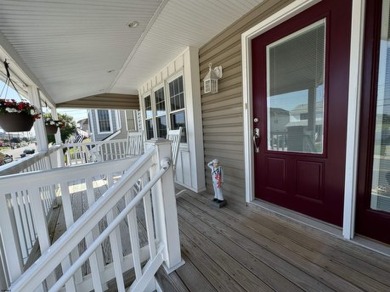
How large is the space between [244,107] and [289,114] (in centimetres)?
54

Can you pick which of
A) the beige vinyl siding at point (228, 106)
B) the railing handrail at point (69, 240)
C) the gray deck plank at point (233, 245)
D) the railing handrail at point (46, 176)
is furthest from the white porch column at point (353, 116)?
the railing handrail at point (46, 176)

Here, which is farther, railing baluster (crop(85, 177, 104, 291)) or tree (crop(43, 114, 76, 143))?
tree (crop(43, 114, 76, 143))

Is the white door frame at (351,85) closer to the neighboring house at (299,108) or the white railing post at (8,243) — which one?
the neighboring house at (299,108)

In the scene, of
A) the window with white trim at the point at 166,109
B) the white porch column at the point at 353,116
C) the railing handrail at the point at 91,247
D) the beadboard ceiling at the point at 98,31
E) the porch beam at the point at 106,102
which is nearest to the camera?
the railing handrail at the point at 91,247

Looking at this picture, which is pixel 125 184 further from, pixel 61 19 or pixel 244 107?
pixel 244 107

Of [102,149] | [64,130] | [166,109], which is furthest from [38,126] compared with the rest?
[64,130]

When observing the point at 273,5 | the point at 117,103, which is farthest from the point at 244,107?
the point at 117,103

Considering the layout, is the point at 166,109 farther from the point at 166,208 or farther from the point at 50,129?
the point at 166,208

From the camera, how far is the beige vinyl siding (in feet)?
7.80

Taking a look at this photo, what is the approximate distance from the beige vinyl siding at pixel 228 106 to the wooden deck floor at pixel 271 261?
76cm

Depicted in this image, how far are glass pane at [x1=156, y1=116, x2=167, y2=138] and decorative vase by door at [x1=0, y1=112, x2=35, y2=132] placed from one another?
2510 millimetres

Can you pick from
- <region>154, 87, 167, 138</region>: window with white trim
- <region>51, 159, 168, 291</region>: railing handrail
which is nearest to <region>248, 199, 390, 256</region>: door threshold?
<region>51, 159, 168, 291</region>: railing handrail

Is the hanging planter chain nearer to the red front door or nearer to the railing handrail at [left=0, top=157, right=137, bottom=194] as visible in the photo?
the railing handrail at [left=0, top=157, right=137, bottom=194]

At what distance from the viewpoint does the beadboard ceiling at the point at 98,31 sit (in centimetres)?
154
